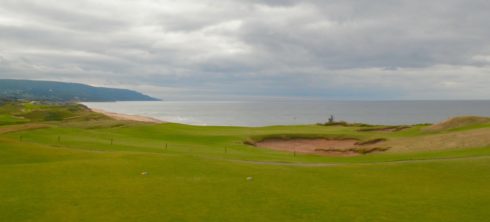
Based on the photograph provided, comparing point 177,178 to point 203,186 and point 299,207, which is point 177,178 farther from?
point 299,207

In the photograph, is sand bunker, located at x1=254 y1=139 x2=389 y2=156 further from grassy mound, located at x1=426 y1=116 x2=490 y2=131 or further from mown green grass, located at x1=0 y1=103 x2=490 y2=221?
mown green grass, located at x1=0 y1=103 x2=490 y2=221

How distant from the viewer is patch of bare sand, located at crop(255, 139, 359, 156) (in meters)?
45.5

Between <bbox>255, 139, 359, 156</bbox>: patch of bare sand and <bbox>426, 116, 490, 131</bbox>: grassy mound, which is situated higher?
<bbox>426, 116, 490, 131</bbox>: grassy mound

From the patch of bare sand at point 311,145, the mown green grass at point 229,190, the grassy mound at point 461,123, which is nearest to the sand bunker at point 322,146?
the patch of bare sand at point 311,145

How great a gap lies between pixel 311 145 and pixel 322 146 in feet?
5.00

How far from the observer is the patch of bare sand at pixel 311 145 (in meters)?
45.5

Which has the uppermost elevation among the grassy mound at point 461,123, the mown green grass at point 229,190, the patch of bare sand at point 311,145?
the grassy mound at point 461,123

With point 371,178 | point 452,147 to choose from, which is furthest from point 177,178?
point 452,147

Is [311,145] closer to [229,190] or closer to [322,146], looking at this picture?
[322,146]

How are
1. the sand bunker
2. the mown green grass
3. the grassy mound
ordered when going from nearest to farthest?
the mown green grass
the sand bunker
the grassy mound

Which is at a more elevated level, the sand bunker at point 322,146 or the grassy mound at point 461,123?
the grassy mound at point 461,123

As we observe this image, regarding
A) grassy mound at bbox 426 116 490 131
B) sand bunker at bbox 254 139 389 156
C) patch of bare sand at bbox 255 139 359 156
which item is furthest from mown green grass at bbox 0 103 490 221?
grassy mound at bbox 426 116 490 131

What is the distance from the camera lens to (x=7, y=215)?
1523 centimetres

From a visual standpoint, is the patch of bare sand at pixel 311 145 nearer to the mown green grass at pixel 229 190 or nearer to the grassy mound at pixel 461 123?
the grassy mound at pixel 461 123
